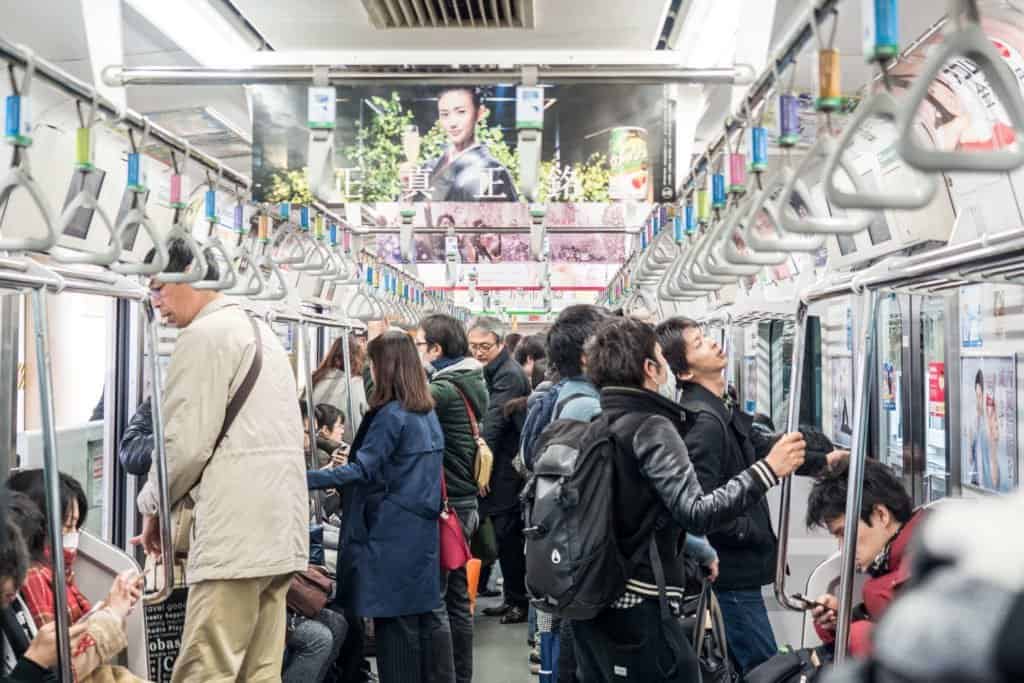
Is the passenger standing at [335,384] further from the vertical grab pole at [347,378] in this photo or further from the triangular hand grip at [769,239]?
the triangular hand grip at [769,239]

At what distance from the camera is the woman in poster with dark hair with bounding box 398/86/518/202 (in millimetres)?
4887

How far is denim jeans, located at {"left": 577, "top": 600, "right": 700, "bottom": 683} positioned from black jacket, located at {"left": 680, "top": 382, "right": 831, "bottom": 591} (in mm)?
752

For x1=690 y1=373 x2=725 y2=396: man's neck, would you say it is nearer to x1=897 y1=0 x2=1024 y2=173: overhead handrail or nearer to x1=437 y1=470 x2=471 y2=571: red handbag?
x1=437 y1=470 x2=471 y2=571: red handbag

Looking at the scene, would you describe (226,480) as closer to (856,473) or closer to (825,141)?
(856,473)

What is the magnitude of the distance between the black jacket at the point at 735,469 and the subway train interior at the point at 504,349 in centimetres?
2

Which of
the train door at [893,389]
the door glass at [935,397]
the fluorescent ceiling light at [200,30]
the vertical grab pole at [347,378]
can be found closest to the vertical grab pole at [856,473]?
the door glass at [935,397]

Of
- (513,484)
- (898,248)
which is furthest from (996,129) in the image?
(513,484)

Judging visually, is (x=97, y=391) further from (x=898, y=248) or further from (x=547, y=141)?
(x=898, y=248)

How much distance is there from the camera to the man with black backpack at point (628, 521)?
3.02 meters

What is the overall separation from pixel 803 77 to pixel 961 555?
15.7 ft

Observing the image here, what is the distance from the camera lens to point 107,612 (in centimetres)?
292

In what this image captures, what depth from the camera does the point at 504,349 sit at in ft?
23.4

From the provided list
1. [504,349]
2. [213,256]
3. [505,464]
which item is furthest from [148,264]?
[504,349]

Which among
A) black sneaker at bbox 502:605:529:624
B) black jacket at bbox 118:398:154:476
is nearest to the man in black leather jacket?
black jacket at bbox 118:398:154:476
